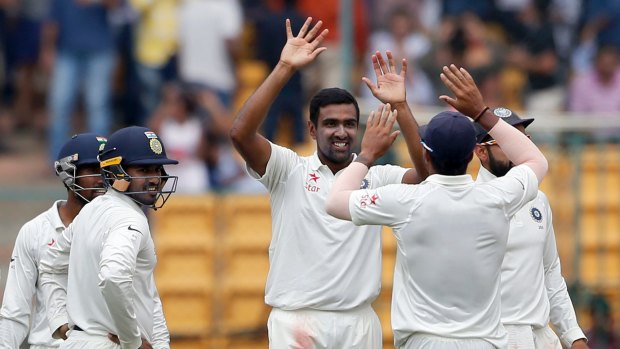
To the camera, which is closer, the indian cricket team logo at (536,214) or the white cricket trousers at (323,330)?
the white cricket trousers at (323,330)

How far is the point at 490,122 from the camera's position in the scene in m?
7.74

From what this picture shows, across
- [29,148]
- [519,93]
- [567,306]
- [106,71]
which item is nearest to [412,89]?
[519,93]

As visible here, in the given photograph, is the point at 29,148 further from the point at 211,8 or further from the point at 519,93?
the point at 519,93

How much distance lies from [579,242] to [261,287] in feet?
10.2

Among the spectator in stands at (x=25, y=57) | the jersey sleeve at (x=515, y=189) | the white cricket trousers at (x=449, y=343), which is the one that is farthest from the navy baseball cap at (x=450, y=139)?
the spectator in stands at (x=25, y=57)

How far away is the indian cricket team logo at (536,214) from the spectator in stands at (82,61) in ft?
25.6

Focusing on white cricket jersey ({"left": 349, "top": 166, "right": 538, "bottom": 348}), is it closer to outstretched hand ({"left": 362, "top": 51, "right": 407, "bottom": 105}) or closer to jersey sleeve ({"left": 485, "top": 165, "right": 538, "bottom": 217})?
jersey sleeve ({"left": 485, "top": 165, "right": 538, "bottom": 217})

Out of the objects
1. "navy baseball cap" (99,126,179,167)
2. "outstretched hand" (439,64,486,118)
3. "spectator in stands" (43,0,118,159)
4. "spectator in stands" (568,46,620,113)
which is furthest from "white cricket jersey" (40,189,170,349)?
"spectator in stands" (568,46,620,113)

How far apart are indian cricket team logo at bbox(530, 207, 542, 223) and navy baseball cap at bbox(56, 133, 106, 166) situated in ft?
8.79

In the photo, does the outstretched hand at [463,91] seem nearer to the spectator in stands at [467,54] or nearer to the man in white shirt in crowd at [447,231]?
the man in white shirt in crowd at [447,231]

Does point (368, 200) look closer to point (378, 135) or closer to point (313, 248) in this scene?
point (378, 135)

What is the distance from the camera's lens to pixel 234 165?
15.4 m

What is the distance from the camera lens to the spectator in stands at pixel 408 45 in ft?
52.4

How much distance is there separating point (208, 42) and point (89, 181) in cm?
728
